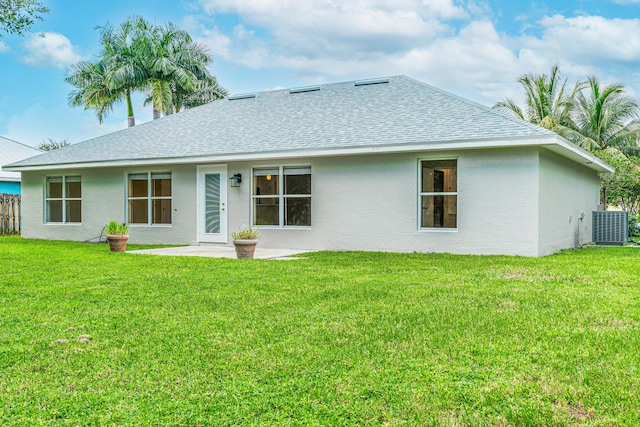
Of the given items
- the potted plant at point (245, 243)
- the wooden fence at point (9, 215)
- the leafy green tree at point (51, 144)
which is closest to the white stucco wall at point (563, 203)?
the potted plant at point (245, 243)

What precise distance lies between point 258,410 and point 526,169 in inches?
355

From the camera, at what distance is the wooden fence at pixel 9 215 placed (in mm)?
19875

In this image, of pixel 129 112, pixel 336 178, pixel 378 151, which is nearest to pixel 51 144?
pixel 129 112

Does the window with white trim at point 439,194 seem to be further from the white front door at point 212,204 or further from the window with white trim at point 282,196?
the white front door at point 212,204

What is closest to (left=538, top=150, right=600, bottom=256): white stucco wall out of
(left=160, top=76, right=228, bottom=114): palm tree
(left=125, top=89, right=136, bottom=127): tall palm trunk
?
(left=160, top=76, right=228, bottom=114): palm tree

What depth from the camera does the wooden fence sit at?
1988 centimetres

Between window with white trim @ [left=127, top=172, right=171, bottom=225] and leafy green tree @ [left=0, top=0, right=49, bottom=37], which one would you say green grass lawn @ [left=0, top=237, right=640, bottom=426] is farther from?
window with white trim @ [left=127, top=172, right=171, bottom=225]

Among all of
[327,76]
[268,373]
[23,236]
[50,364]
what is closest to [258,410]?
[268,373]

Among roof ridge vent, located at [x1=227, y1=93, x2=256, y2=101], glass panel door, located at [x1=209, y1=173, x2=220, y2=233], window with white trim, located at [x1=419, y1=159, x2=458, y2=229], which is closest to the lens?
window with white trim, located at [x1=419, y1=159, x2=458, y2=229]

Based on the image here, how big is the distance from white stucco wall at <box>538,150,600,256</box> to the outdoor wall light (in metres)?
6.93

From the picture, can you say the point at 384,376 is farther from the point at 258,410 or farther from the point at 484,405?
the point at 258,410

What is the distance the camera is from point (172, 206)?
14.2 meters

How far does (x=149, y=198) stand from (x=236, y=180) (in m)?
3.01

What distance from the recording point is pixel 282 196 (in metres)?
12.9
